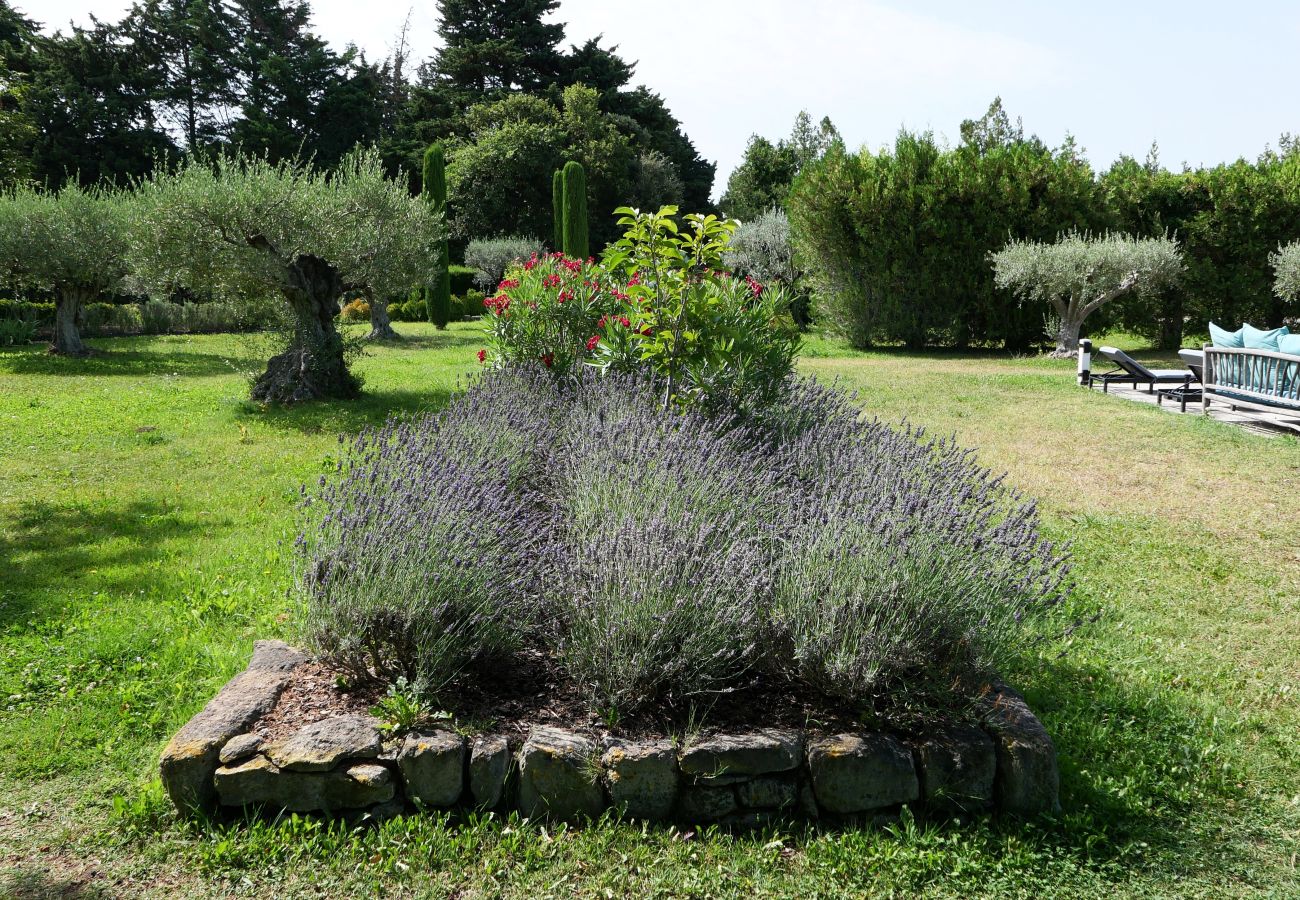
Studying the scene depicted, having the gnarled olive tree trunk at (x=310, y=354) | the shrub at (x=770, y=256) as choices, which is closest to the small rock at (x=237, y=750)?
the gnarled olive tree trunk at (x=310, y=354)

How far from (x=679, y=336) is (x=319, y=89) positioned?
1352 inches

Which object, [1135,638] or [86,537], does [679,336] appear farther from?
[86,537]

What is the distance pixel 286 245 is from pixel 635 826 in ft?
31.0

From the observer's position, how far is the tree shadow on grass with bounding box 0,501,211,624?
4.47 meters

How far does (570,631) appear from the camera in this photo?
117 inches

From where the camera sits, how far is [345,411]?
10016 millimetres

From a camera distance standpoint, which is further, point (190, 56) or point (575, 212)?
point (190, 56)

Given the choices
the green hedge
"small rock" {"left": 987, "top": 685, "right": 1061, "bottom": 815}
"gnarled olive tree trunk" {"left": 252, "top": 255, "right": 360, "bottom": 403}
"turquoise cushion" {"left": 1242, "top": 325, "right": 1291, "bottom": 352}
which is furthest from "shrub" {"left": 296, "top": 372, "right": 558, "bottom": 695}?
the green hedge

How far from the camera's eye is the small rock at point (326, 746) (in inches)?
101

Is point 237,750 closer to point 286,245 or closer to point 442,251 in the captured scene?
point 286,245

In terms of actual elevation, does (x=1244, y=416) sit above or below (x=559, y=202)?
below

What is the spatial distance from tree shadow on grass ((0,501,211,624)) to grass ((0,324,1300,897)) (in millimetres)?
24

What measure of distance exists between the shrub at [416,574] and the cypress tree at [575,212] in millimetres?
24310

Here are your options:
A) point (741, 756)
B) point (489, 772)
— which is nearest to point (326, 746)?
point (489, 772)
